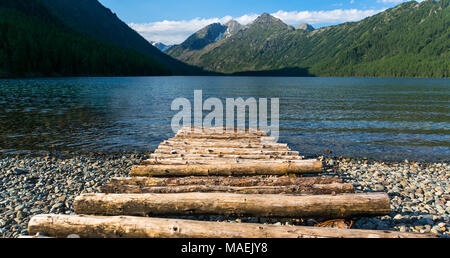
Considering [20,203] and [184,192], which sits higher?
[184,192]

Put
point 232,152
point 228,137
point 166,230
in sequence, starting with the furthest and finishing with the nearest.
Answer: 1. point 228,137
2. point 232,152
3. point 166,230

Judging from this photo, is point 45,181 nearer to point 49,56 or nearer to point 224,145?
point 224,145

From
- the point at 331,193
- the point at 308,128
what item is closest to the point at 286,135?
the point at 308,128

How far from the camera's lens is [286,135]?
63.8ft

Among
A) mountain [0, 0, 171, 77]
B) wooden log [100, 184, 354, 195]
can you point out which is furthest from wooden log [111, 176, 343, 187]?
mountain [0, 0, 171, 77]

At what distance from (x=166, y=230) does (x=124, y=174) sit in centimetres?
675

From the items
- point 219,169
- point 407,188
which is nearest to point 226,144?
point 219,169

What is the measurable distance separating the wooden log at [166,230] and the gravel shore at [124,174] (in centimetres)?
182

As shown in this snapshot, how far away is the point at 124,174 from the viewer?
36.4 ft
